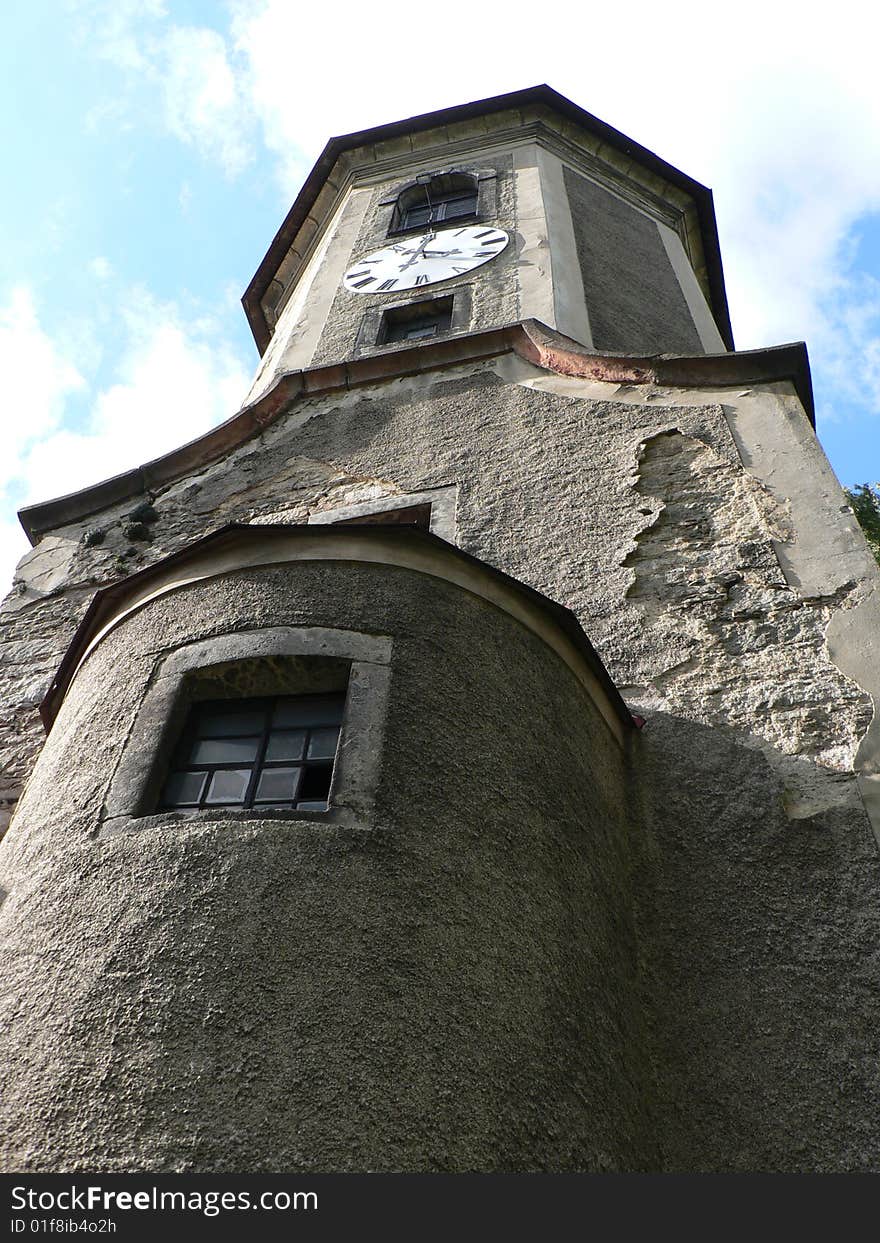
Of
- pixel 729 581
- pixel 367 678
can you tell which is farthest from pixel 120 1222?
pixel 729 581

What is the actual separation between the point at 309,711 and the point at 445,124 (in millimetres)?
10088

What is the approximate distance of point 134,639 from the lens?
13.0 feet

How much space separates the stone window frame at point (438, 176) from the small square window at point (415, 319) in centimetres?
190

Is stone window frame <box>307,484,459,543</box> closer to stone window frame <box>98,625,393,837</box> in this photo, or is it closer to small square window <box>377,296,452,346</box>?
Result: stone window frame <box>98,625,393,837</box>

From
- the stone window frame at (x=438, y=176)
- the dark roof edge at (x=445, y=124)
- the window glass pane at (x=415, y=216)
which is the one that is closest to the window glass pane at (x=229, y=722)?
the stone window frame at (x=438, y=176)

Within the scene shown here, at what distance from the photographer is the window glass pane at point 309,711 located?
360 cm

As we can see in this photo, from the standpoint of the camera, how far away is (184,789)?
3.44 metres

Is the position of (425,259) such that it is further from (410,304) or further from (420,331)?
(420,331)

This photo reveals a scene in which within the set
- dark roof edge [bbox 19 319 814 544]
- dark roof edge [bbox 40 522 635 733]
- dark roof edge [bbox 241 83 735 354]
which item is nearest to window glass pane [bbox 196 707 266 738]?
dark roof edge [bbox 40 522 635 733]

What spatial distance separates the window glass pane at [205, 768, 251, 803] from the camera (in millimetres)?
3387

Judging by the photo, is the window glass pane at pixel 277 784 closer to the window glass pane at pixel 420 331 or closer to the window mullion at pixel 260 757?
the window mullion at pixel 260 757

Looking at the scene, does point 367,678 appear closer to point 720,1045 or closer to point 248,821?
point 248,821

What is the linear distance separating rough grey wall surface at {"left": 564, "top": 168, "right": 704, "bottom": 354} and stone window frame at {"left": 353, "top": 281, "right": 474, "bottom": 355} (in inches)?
37.3

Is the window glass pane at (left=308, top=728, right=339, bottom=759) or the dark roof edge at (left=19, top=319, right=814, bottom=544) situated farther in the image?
the dark roof edge at (left=19, top=319, right=814, bottom=544)
